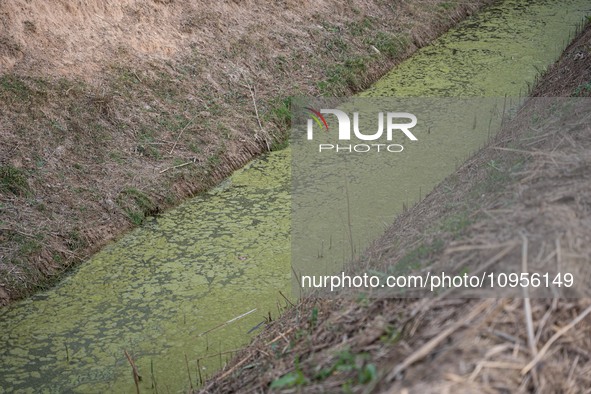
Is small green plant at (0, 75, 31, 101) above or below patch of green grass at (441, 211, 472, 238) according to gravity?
above

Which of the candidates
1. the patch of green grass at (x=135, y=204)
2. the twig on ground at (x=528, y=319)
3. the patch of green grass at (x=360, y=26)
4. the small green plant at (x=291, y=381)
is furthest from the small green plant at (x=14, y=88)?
the twig on ground at (x=528, y=319)

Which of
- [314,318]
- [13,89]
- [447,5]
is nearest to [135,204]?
[13,89]

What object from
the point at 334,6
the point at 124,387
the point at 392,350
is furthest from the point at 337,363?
the point at 334,6

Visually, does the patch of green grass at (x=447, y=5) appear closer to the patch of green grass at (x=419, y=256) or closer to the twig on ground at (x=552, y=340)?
the patch of green grass at (x=419, y=256)

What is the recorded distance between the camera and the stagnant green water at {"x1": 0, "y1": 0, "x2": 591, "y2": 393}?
425 cm

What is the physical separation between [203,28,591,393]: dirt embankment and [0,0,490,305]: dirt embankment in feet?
6.89

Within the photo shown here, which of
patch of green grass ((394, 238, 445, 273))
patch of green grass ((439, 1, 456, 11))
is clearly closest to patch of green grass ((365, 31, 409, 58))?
patch of green grass ((439, 1, 456, 11))

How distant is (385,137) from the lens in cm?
684

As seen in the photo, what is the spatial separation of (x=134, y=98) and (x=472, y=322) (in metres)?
4.82

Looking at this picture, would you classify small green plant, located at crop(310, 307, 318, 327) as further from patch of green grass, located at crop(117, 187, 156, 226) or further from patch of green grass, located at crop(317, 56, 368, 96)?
patch of green grass, located at crop(317, 56, 368, 96)

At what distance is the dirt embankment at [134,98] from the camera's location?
5629 millimetres

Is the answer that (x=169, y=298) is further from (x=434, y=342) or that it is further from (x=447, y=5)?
(x=447, y=5)

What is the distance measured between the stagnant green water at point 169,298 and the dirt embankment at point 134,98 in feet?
0.88

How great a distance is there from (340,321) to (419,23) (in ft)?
22.9
